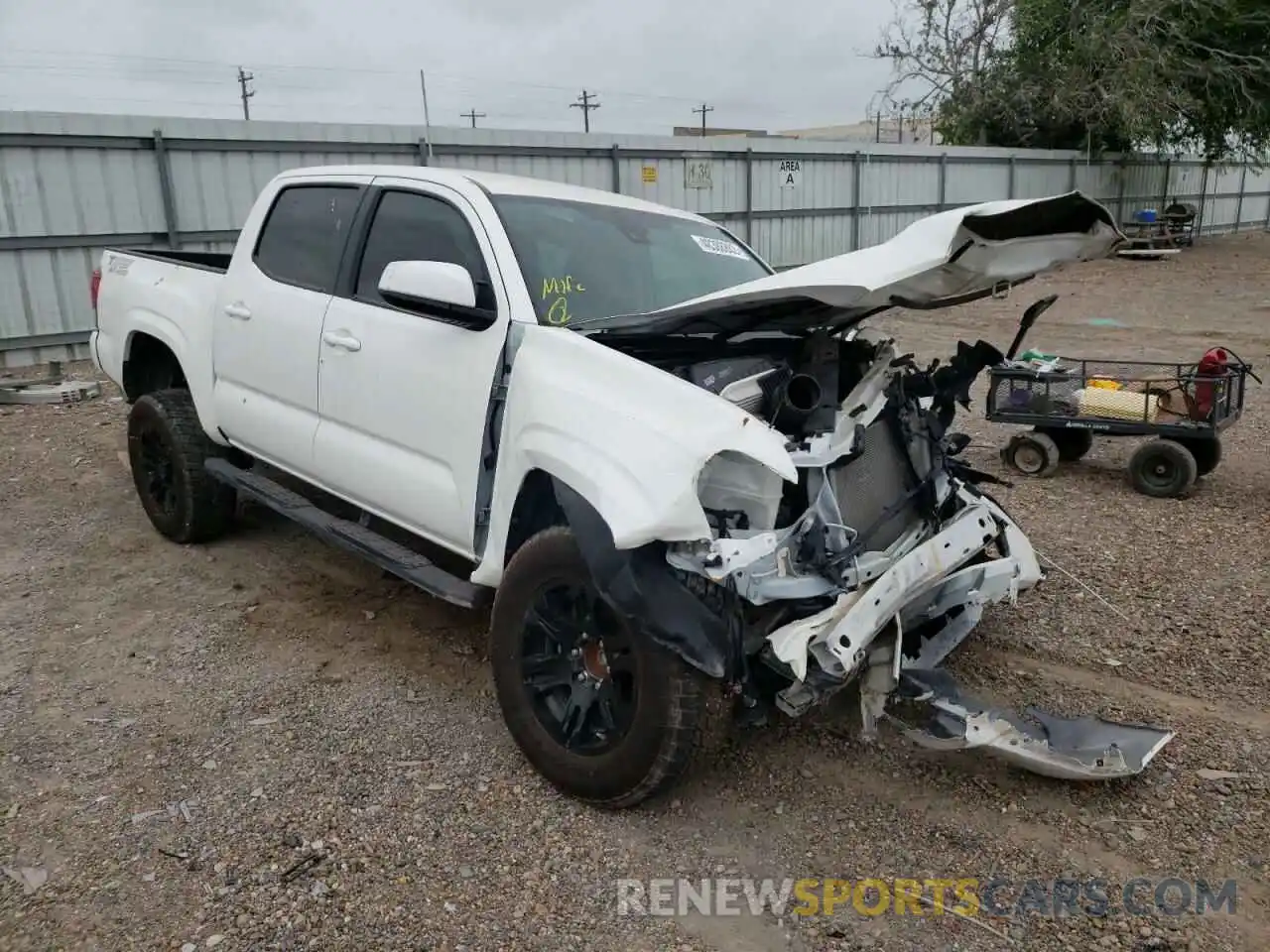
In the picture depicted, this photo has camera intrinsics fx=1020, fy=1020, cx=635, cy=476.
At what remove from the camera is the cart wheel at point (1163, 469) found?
6.12m

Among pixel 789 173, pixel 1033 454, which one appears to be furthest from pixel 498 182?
pixel 789 173

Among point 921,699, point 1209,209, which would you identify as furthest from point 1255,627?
point 1209,209

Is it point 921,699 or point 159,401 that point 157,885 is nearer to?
point 921,699

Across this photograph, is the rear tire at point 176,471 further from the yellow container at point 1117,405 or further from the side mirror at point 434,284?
the yellow container at point 1117,405

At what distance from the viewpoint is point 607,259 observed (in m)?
3.93

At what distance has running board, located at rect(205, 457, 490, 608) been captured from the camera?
3.55 m

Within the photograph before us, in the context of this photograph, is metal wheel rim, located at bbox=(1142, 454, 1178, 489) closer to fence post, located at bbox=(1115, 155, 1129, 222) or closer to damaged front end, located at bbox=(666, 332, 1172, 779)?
damaged front end, located at bbox=(666, 332, 1172, 779)

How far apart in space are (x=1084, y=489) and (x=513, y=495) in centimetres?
453

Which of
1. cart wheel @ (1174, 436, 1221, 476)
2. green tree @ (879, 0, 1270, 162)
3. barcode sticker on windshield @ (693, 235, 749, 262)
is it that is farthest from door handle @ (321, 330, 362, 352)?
green tree @ (879, 0, 1270, 162)

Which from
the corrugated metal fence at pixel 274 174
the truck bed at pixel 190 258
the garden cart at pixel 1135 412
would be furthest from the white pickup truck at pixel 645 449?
the corrugated metal fence at pixel 274 174

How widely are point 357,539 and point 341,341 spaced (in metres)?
0.78

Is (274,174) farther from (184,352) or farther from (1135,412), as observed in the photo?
(1135,412)

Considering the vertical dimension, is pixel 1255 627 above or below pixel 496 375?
below

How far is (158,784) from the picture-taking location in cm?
331
